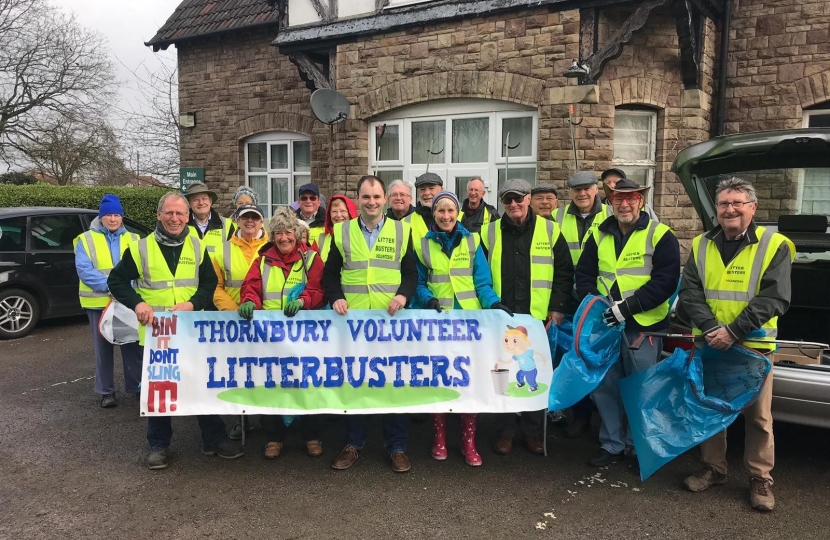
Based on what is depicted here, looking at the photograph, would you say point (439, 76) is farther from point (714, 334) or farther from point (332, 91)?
point (714, 334)

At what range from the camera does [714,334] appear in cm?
369

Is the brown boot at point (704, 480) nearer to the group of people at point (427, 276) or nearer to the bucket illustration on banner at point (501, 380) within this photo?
the group of people at point (427, 276)

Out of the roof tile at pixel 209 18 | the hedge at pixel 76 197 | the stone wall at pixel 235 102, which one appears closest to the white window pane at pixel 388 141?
the stone wall at pixel 235 102

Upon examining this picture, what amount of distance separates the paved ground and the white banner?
1.46 feet

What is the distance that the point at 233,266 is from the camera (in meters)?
4.64

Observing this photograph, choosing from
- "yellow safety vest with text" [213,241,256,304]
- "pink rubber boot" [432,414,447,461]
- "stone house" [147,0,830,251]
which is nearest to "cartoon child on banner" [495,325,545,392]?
"pink rubber boot" [432,414,447,461]

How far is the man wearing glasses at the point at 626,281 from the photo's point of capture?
4098 millimetres

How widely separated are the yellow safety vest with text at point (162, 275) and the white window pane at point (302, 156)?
27.2 feet

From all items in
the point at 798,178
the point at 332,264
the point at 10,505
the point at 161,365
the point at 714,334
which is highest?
the point at 798,178

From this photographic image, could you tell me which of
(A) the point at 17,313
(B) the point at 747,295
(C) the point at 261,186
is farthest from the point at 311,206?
(C) the point at 261,186

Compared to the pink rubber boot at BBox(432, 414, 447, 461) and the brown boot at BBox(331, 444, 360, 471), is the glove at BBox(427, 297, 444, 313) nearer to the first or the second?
the pink rubber boot at BBox(432, 414, 447, 461)

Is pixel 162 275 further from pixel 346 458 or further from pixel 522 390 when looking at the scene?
pixel 522 390

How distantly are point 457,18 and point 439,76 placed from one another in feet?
2.86

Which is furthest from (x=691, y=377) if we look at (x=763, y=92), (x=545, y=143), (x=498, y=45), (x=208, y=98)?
(x=208, y=98)
